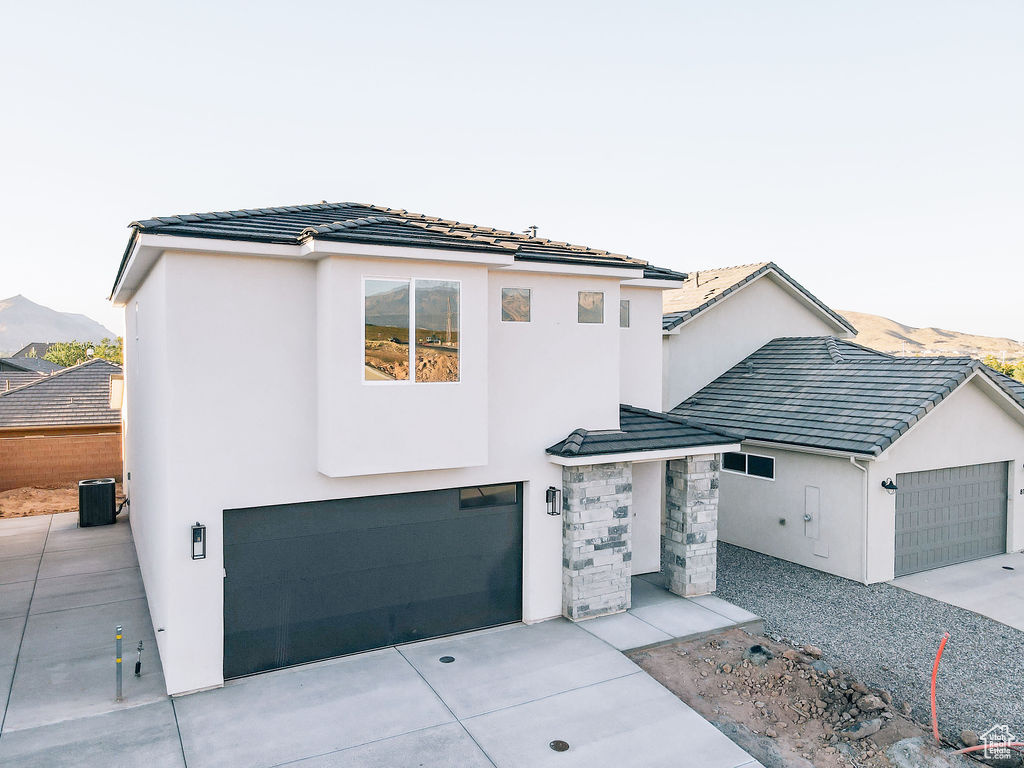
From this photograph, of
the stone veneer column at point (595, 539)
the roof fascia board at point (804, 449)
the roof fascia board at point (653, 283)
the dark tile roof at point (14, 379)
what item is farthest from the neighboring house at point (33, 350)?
the roof fascia board at point (804, 449)

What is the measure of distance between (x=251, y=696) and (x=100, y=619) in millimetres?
3933

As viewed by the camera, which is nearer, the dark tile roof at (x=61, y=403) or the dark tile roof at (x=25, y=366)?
the dark tile roof at (x=61, y=403)

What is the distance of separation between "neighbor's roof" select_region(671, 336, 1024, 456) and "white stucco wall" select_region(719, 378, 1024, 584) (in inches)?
18.0

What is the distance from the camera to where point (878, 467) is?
1159 cm

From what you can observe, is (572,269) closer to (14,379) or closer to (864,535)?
(864,535)

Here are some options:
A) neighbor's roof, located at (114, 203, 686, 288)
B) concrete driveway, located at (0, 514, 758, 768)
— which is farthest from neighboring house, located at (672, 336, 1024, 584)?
concrete driveway, located at (0, 514, 758, 768)

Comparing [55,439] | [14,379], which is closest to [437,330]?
[55,439]

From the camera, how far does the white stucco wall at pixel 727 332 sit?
53.1ft

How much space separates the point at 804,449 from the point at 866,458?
122 cm

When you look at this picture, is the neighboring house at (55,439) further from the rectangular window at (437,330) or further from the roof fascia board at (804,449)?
the roof fascia board at (804,449)

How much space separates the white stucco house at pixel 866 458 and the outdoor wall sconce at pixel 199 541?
889cm

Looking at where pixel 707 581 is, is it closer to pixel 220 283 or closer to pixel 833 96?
pixel 220 283

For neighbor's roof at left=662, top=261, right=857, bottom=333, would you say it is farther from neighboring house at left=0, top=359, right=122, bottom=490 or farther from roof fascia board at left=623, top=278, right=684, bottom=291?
neighboring house at left=0, top=359, right=122, bottom=490

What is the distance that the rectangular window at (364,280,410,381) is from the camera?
7609 mm
